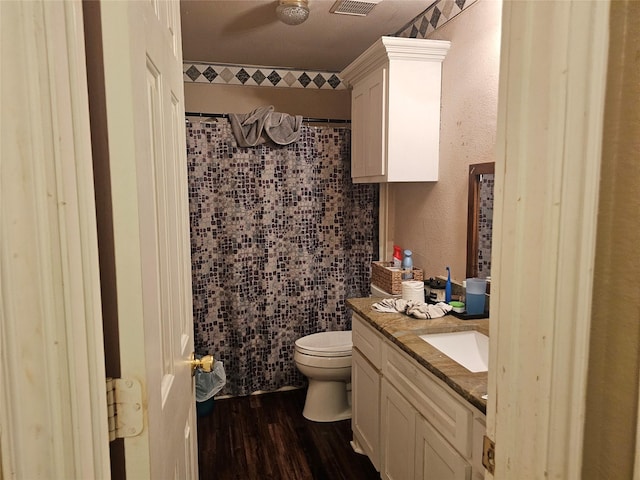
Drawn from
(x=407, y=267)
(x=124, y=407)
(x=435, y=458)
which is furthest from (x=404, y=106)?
(x=124, y=407)

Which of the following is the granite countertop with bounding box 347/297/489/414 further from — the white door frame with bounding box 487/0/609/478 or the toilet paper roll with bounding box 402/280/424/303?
the white door frame with bounding box 487/0/609/478

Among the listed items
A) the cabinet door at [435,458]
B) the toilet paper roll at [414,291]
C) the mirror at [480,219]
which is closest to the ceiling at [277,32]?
the mirror at [480,219]

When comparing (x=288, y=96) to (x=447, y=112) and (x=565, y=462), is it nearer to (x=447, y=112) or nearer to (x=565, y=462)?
(x=447, y=112)

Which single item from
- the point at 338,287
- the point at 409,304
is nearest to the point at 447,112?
the point at 409,304

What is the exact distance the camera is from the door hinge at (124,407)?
25.0 inches

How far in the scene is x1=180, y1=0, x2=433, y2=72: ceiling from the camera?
2535 mm

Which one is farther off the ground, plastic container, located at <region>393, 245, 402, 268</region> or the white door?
the white door

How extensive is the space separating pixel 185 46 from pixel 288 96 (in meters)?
0.87

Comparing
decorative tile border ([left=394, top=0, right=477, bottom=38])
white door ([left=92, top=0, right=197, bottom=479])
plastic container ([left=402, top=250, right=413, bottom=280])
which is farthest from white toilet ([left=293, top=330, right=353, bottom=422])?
decorative tile border ([left=394, top=0, right=477, bottom=38])

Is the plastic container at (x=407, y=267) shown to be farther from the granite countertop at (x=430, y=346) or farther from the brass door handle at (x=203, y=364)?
the brass door handle at (x=203, y=364)

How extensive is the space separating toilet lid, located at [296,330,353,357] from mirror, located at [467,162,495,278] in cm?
90

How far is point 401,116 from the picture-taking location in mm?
2467

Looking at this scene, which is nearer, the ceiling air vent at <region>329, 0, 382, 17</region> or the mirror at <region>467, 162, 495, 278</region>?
the mirror at <region>467, 162, 495, 278</region>

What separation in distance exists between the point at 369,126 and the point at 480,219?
86 centimetres
